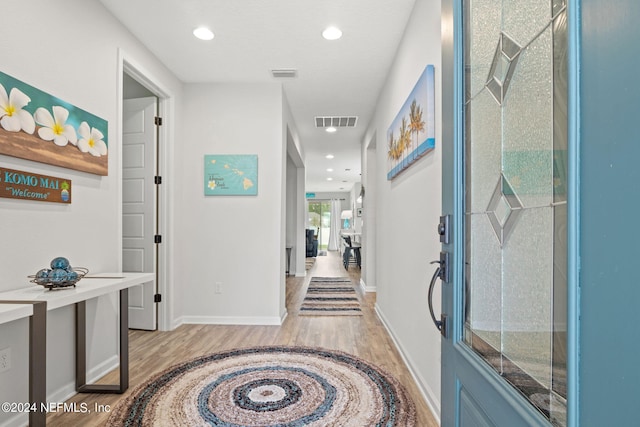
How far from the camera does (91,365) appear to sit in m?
2.49

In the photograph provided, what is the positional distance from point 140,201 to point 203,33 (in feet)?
5.79

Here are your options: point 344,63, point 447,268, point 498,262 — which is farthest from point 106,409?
point 344,63

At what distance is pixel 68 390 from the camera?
2.27 metres

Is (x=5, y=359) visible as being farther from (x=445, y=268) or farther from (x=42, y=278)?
(x=445, y=268)

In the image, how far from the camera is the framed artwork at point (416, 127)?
2111 millimetres

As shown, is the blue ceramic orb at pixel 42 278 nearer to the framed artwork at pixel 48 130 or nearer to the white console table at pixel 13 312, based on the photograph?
the white console table at pixel 13 312

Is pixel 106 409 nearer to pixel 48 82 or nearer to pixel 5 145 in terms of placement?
pixel 5 145

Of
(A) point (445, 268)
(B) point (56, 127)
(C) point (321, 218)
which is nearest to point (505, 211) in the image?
(A) point (445, 268)

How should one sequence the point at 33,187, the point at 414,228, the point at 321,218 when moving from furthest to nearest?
the point at 321,218
the point at 414,228
the point at 33,187

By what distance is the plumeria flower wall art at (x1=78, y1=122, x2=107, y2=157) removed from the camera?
236cm

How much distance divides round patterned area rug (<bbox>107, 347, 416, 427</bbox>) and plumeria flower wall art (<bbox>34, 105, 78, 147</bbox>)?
1606mm

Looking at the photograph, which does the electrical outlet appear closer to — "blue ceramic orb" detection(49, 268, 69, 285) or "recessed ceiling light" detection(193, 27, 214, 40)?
"blue ceramic orb" detection(49, 268, 69, 285)

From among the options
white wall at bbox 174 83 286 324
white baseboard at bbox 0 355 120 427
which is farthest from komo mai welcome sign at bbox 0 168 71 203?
white wall at bbox 174 83 286 324

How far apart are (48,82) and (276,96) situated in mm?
2241
